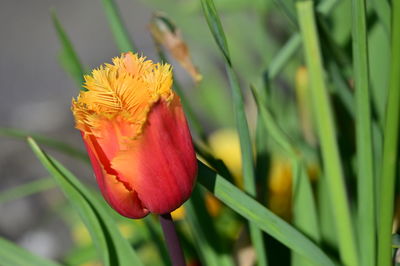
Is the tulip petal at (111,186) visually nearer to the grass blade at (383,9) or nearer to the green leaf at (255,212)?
the green leaf at (255,212)

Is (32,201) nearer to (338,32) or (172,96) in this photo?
(338,32)

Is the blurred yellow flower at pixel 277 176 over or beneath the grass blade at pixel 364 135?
beneath

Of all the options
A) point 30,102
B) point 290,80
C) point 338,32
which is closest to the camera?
point 338,32

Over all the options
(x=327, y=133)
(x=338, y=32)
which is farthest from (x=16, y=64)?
(x=327, y=133)

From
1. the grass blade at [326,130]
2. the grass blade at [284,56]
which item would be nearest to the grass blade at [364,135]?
the grass blade at [326,130]

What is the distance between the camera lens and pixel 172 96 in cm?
30

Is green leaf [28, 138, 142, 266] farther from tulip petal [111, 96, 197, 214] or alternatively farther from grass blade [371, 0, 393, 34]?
grass blade [371, 0, 393, 34]

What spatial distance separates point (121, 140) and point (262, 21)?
1.25ft

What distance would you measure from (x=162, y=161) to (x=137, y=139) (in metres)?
0.02

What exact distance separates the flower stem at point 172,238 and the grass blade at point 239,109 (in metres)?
0.06

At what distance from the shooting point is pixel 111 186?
12.2 inches

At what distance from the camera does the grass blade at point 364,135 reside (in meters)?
0.33

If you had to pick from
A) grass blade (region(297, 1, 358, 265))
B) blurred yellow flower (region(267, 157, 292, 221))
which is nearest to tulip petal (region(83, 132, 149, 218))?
grass blade (region(297, 1, 358, 265))

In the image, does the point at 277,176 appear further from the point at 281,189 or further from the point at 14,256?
the point at 14,256
